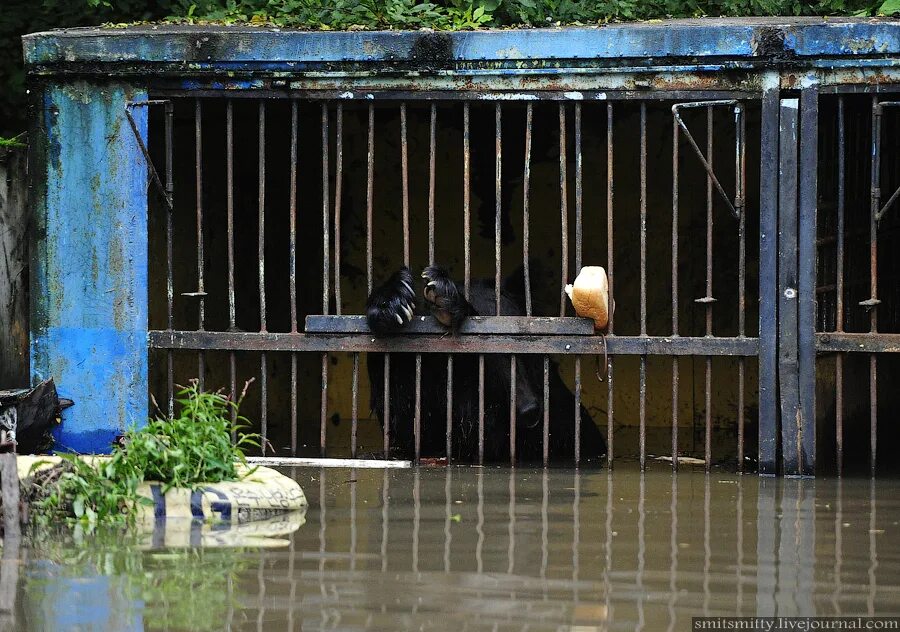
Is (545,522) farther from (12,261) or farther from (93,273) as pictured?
(12,261)

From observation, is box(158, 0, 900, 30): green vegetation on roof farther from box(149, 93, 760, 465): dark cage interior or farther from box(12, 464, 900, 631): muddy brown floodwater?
box(12, 464, 900, 631): muddy brown floodwater

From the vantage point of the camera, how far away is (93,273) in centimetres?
695

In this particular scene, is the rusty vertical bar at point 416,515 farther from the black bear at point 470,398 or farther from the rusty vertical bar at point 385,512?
the black bear at point 470,398

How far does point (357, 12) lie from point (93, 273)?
7.65 ft

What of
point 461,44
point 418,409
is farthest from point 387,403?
point 461,44

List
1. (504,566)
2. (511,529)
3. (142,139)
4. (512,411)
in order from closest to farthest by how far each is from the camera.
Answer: (504,566), (511,529), (512,411), (142,139)

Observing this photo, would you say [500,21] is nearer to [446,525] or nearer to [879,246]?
[879,246]

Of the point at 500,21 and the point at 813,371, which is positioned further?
the point at 500,21

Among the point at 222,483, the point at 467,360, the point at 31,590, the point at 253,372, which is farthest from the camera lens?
the point at 253,372

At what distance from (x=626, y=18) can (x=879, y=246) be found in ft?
7.19

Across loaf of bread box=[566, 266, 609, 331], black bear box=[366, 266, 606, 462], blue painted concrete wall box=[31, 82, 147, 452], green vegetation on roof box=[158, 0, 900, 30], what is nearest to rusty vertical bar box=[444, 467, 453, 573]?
black bear box=[366, 266, 606, 462]

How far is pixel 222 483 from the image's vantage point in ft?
17.5

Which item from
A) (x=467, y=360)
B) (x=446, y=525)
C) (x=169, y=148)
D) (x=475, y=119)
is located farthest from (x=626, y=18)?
(x=446, y=525)

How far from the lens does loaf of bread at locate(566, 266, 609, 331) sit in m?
6.64
